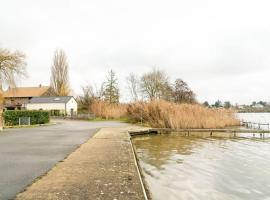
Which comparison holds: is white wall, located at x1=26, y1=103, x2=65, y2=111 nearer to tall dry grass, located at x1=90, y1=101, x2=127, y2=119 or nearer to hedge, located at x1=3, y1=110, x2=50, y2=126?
tall dry grass, located at x1=90, y1=101, x2=127, y2=119

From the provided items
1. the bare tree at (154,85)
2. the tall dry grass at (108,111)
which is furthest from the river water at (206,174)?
the bare tree at (154,85)

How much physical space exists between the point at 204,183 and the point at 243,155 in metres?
6.63

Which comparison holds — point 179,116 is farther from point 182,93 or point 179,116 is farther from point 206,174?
point 182,93

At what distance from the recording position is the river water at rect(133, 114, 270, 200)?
8.22 meters

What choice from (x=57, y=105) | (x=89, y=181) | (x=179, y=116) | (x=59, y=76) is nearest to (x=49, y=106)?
(x=57, y=105)

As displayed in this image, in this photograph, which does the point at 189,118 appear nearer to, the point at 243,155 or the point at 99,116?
the point at 243,155

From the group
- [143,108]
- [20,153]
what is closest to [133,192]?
[20,153]

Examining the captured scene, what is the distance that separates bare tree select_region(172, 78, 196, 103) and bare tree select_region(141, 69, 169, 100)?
3695 mm

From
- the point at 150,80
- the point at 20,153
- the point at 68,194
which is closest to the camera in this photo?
the point at 68,194

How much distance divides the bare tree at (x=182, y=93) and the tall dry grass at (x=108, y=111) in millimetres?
15976

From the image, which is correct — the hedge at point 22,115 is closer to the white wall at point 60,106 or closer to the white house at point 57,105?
the white house at point 57,105

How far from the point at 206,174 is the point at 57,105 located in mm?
49849

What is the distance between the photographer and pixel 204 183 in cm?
934

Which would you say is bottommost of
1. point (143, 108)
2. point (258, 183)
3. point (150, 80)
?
point (258, 183)
